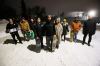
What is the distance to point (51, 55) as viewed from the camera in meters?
9.49

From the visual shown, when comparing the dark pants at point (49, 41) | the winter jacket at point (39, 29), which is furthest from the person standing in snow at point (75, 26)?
the winter jacket at point (39, 29)

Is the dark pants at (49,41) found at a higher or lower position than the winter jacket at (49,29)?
lower

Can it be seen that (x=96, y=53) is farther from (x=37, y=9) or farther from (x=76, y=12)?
(x=37, y=9)

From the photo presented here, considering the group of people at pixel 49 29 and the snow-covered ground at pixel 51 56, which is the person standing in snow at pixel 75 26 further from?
the snow-covered ground at pixel 51 56

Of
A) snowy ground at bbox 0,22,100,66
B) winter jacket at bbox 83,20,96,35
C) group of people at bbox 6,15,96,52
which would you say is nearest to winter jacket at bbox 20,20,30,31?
group of people at bbox 6,15,96,52

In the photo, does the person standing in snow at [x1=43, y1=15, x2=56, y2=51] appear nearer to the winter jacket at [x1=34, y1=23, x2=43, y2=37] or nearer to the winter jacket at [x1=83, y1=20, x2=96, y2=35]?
the winter jacket at [x1=34, y1=23, x2=43, y2=37]

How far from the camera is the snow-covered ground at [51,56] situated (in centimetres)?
888

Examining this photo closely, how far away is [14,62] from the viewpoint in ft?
29.4

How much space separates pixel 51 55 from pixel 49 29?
1451 mm

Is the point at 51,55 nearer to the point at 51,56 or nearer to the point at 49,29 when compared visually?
the point at 51,56

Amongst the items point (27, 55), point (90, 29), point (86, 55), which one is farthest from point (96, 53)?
point (27, 55)

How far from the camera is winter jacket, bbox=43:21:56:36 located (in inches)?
370

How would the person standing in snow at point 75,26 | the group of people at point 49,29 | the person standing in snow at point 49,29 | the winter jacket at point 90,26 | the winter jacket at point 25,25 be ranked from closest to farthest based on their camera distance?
the person standing in snow at point 49,29 → the group of people at point 49,29 → the winter jacket at point 90,26 → the winter jacket at point 25,25 → the person standing in snow at point 75,26

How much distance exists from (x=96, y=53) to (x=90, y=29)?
1628 mm
